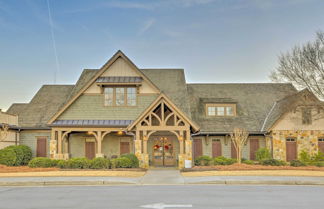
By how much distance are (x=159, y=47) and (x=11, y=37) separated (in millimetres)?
12298

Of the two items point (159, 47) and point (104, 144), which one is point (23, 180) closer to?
point (104, 144)

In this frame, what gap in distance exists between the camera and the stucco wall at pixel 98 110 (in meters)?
24.8

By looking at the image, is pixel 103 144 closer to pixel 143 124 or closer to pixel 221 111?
pixel 143 124

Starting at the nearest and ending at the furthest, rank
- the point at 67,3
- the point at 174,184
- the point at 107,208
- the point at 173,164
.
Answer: the point at 107,208 → the point at 174,184 → the point at 67,3 → the point at 173,164

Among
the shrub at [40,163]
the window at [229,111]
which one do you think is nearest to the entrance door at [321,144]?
the window at [229,111]

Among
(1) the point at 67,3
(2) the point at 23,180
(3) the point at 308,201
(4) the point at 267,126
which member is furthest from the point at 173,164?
(3) the point at 308,201

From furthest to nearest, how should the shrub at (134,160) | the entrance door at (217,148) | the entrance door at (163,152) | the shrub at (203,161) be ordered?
the entrance door at (217,148)
the entrance door at (163,152)
the shrub at (203,161)
the shrub at (134,160)

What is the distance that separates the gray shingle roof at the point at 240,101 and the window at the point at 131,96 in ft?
17.1

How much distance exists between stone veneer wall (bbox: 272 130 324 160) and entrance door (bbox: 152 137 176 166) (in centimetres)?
773

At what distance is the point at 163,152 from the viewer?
83.1 feet

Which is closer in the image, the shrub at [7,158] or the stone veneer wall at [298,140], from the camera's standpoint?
the shrub at [7,158]

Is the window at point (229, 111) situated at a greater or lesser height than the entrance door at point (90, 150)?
greater

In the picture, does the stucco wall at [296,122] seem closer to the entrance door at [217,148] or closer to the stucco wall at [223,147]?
the stucco wall at [223,147]

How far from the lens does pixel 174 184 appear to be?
15.4m
